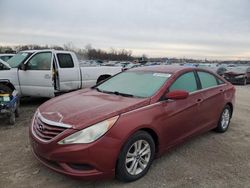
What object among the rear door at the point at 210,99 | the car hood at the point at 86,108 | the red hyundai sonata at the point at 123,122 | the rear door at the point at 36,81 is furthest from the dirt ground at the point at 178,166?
the rear door at the point at 36,81

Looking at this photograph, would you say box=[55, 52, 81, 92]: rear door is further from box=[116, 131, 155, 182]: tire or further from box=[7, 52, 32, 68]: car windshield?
box=[116, 131, 155, 182]: tire

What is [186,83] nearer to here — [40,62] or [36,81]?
[36,81]

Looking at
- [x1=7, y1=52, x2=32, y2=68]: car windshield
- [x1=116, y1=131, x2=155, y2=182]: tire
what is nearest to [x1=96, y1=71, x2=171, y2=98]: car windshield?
[x1=116, y1=131, x2=155, y2=182]: tire

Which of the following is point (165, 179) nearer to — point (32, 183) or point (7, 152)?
point (32, 183)

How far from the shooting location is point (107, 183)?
12.3ft

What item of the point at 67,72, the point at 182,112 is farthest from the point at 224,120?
the point at 67,72

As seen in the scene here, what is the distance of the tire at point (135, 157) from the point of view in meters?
3.61

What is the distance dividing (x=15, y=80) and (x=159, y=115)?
6.04m

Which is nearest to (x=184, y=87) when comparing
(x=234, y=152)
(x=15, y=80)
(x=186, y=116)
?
(x=186, y=116)

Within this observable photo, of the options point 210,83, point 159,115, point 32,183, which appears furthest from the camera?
point 210,83

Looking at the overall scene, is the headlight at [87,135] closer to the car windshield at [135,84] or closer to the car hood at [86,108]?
the car hood at [86,108]

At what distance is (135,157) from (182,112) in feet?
3.99

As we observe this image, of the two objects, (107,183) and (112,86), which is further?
(112,86)

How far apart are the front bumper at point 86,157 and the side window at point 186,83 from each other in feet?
5.37
